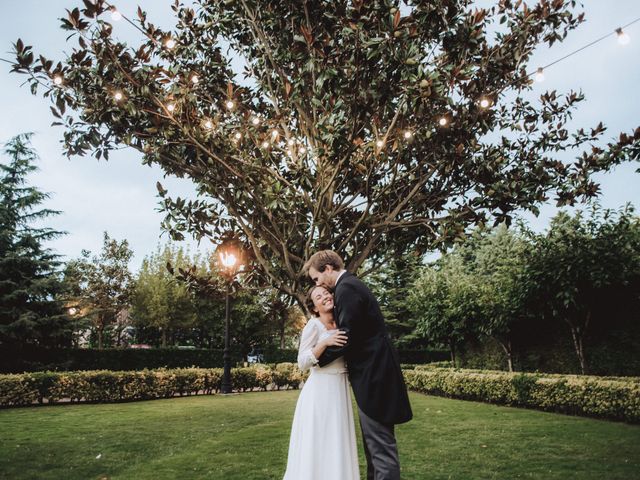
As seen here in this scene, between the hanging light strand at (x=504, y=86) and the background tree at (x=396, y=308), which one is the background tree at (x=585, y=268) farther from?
the background tree at (x=396, y=308)

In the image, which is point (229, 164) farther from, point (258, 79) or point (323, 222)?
point (258, 79)

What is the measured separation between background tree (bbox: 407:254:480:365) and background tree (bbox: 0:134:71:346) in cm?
1494

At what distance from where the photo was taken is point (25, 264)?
58.7ft

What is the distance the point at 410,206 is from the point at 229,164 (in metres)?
2.58

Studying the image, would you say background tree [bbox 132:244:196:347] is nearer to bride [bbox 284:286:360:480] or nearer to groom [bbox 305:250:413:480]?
bride [bbox 284:286:360:480]

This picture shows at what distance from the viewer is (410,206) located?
6234mm

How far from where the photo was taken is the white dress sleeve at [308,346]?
3.80 meters

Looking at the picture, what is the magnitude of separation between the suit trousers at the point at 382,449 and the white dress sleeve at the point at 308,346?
595mm

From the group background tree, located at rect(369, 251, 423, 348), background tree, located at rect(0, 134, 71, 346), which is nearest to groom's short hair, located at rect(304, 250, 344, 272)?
background tree, located at rect(0, 134, 71, 346)

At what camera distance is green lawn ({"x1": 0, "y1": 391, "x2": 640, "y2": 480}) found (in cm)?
579

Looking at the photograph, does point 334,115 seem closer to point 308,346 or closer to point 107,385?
point 308,346

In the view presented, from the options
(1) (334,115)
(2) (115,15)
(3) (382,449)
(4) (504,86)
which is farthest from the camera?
(4) (504,86)

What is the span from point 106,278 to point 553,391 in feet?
91.6

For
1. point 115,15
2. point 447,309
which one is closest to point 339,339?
point 115,15
